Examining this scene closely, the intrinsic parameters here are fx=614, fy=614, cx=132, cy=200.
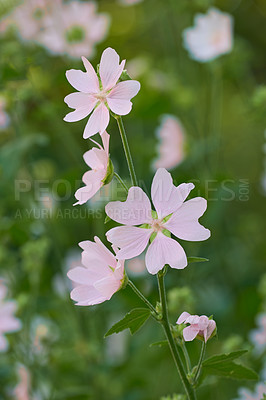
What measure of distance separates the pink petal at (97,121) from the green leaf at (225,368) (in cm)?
19

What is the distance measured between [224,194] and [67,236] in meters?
0.31

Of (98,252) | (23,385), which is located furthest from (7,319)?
(98,252)

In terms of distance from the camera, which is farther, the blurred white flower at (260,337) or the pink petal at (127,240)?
the blurred white flower at (260,337)

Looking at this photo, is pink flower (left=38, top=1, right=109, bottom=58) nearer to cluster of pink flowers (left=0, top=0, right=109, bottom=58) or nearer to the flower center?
cluster of pink flowers (left=0, top=0, right=109, bottom=58)

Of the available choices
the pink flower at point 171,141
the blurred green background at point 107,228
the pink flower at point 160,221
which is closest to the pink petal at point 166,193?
the pink flower at point 160,221

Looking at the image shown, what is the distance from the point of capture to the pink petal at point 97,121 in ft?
1.42

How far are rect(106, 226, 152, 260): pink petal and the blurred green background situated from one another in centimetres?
30

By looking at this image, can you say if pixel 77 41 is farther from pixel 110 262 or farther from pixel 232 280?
pixel 110 262

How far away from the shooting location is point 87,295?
46cm

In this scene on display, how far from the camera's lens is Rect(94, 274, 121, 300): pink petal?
16.8 inches

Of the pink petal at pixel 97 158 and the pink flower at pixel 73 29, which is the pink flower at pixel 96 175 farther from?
the pink flower at pixel 73 29

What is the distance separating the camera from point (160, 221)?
17.0 inches

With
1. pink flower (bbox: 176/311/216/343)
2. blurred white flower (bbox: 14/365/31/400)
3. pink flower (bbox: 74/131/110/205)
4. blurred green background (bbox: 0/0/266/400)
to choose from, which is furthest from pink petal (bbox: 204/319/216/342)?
blurred white flower (bbox: 14/365/31/400)

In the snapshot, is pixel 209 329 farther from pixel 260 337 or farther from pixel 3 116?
pixel 3 116
